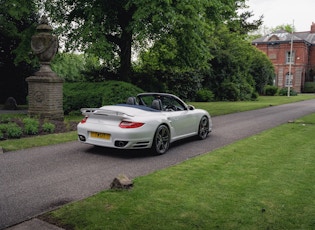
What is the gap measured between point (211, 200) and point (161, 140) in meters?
3.16

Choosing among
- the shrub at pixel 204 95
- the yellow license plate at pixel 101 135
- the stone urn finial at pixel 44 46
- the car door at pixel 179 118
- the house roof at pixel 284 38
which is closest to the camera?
the yellow license plate at pixel 101 135

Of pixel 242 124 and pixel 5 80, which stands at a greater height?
pixel 5 80

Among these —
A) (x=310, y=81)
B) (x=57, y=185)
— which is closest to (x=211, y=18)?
(x=57, y=185)

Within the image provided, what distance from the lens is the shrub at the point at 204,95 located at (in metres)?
27.4

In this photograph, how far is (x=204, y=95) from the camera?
2752 cm

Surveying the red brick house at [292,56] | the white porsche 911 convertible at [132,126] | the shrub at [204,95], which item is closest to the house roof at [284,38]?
the red brick house at [292,56]

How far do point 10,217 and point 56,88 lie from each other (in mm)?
10033

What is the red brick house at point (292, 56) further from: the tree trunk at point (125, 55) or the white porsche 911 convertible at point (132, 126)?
the white porsche 911 convertible at point (132, 126)

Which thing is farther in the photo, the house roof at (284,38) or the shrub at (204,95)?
the house roof at (284,38)

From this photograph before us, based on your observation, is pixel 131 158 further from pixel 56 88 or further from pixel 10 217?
pixel 56 88

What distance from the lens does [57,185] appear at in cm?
498

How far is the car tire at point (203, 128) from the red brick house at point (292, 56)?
2110 inches

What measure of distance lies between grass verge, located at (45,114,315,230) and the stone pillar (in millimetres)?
8235

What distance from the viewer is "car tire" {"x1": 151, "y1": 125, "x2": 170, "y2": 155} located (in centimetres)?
721
